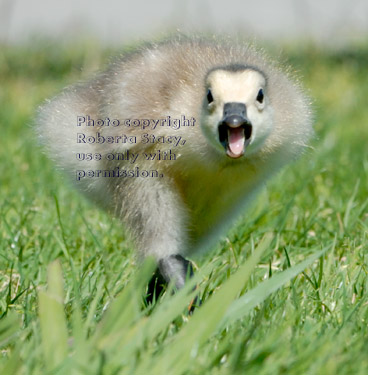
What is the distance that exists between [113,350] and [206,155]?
106cm

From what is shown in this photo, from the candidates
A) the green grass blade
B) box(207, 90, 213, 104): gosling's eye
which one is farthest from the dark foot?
the green grass blade

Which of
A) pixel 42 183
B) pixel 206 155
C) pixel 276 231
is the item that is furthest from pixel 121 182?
pixel 42 183

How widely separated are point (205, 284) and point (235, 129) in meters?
0.52

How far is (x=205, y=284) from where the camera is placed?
105 inches

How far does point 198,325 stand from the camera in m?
2.09

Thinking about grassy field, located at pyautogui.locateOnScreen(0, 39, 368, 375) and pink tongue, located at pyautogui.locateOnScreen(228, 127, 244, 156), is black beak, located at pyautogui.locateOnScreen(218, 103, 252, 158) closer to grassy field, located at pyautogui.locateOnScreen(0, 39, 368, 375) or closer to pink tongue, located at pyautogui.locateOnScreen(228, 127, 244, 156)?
pink tongue, located at pyautogui.locateOnScreen(228, 127, 244, 156)

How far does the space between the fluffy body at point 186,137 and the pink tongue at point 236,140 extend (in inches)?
2.2

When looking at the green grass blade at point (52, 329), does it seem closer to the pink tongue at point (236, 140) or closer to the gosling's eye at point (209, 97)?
the pink tongue at point (236, 140)

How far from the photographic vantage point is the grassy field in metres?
2.03

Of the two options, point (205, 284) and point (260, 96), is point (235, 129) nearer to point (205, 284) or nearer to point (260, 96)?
point (260, 96)

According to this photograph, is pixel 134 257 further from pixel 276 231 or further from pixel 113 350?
pixel 113 350

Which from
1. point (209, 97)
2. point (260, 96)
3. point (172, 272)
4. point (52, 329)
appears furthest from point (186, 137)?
point (52, 329)

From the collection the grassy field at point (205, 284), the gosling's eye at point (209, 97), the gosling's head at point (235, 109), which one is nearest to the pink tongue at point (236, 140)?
the gosling's head at point (235, 109)

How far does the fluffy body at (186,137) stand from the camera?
2.88m
